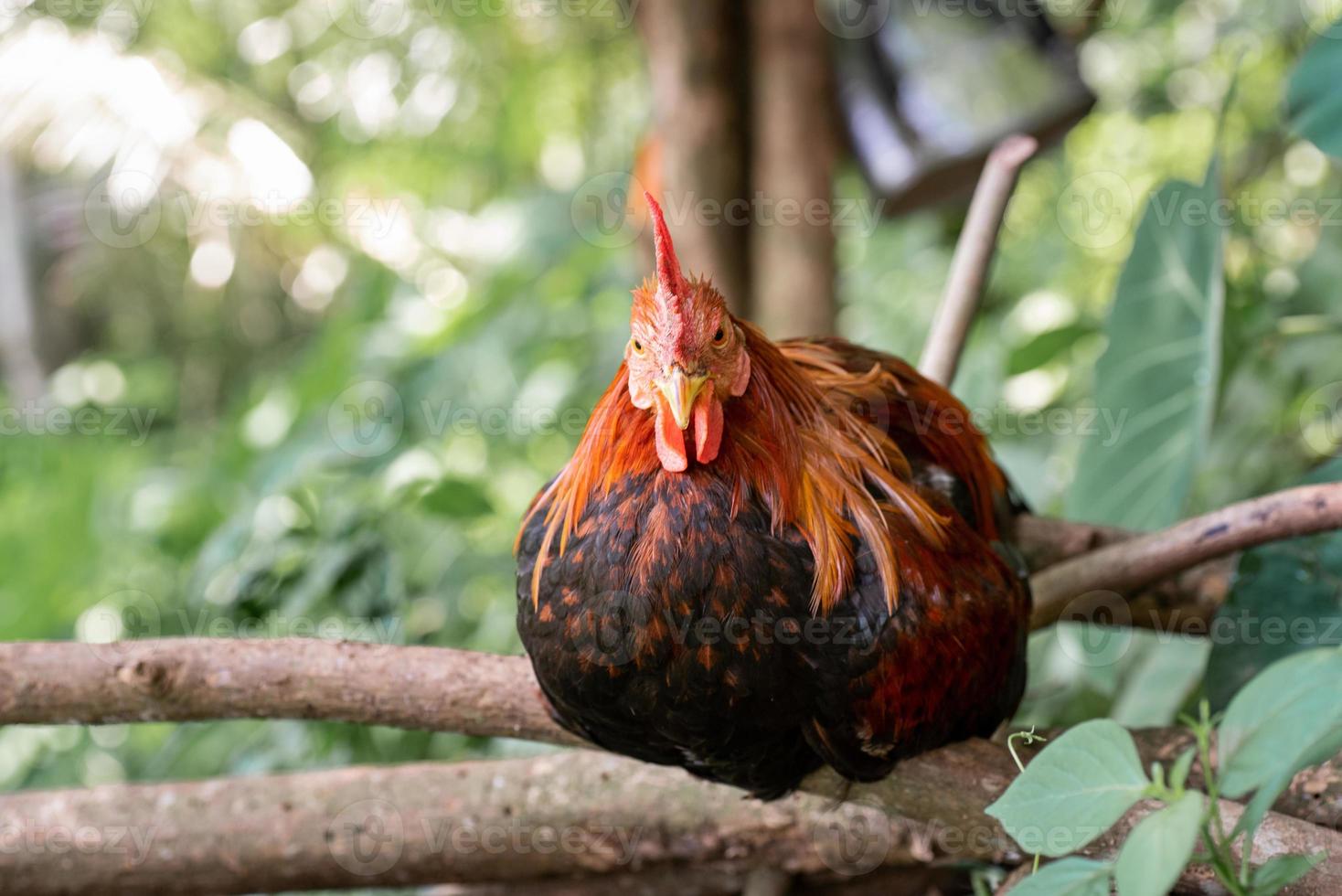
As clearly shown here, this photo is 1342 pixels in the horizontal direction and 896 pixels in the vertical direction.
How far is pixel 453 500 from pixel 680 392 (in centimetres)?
117

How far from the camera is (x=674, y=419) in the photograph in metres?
1.09

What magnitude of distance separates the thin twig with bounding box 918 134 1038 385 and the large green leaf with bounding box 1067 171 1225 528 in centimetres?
22

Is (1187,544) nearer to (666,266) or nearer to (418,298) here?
(666,266)

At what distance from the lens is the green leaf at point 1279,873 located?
76 cm

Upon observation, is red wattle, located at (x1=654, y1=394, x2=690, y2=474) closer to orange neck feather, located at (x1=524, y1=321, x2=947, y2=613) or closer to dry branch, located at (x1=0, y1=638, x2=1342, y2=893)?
orange neck feather, located at (x1=524, y1=321, x2=947, y2=613)

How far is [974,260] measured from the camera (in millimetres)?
1850

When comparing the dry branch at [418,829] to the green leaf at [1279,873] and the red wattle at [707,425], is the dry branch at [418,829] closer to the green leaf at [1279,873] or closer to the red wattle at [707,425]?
the red wattle at [707,425]

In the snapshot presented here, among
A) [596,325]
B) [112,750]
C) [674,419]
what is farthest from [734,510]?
[112,750]

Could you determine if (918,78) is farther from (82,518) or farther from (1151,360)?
(82,518)

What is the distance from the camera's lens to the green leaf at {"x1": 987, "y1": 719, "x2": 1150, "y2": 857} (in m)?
0.78

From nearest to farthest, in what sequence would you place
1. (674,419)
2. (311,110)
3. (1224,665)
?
(674,419) < (1224,665) < (311,110)

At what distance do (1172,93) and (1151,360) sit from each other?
207 centimetres

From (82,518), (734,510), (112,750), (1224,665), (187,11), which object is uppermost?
(187,11)

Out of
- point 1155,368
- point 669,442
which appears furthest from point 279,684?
point 1155,368
